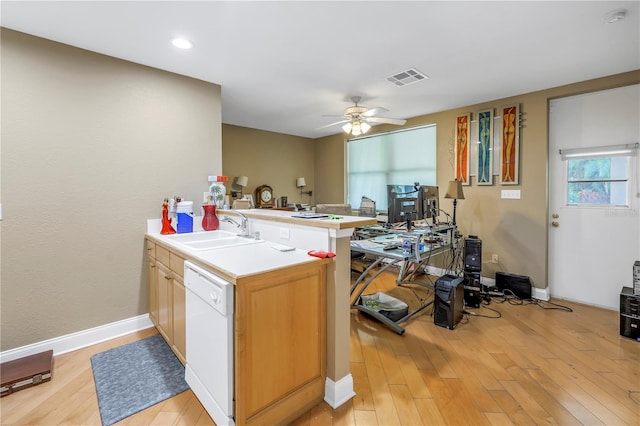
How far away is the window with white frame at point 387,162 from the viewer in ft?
15.6

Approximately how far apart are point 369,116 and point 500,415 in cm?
316

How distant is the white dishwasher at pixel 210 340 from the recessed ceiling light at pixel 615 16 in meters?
3.11

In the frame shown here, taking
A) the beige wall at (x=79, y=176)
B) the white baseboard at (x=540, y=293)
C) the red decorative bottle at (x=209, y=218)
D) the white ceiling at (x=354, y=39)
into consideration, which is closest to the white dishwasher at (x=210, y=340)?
the red decorative bottle at (x=209, y=218)

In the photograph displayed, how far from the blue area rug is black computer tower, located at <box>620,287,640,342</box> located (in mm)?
3772

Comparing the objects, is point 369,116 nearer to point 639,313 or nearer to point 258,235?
point 258,235

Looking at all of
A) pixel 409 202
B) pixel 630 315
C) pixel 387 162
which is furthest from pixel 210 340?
pixel 387 162

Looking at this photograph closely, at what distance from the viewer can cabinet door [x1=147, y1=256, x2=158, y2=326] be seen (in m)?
2.55

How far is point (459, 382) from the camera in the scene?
1.99m

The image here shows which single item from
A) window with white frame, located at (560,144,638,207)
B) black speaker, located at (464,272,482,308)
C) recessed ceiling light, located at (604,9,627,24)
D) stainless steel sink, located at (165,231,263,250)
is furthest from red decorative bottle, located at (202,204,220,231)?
window with white frame, located at (560,144,638,207)

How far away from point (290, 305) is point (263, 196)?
4192 millimetres

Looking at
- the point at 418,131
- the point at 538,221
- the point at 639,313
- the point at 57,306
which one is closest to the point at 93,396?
the point at 57,306

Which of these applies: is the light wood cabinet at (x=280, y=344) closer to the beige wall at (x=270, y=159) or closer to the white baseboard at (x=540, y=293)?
the white baseboard at (x=540, y=293)

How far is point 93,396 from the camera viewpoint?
1.85m

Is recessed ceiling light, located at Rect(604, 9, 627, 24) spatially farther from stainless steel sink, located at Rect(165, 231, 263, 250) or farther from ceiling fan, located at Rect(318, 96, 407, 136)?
stainless steel sink, located at Rect(165, 231, 263, 250)
